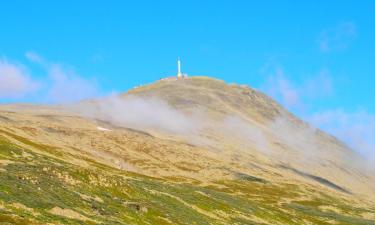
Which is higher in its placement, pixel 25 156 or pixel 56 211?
pixel 25 156

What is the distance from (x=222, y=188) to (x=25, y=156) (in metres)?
84.8

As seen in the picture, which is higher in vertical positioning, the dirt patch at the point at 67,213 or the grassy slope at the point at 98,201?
the grassy slope at the point at 98,201

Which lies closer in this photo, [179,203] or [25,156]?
[179,203]

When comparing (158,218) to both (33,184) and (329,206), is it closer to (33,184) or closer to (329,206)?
(33,184)

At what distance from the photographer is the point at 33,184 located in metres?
70.6

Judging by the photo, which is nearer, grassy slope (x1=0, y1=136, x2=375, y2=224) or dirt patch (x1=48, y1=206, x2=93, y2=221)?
grassy slope (x1=0, y1=136, x2=375, y2=224)

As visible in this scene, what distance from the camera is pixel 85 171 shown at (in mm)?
88938

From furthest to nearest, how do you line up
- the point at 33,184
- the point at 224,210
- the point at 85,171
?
the point at 224,210
the point at 85,171
the point at 33,184

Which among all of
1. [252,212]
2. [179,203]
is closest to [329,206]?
[252,212]

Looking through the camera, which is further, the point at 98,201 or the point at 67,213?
the point at 98,201

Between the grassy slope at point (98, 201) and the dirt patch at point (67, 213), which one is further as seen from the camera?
the dirt patch at point (67, 213)

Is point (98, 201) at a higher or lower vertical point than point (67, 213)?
higher

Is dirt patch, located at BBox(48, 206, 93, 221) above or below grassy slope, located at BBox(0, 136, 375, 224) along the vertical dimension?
below

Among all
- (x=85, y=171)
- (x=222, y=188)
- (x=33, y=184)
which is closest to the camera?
(x=33, y=184)
